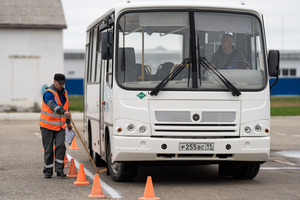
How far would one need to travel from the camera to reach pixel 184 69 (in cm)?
1138

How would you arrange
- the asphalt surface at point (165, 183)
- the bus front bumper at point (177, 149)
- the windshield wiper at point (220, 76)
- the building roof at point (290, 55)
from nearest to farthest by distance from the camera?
the asphalt surface at point (165, 183)
the bus front bumper at point (177, 149)
the windshield wiper at point (220, 76)
the building roof at point (290, 55)

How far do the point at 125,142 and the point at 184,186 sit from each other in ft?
3.75

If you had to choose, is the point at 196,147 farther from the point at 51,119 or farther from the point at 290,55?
the point at 290,55

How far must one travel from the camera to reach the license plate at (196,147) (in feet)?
36.1

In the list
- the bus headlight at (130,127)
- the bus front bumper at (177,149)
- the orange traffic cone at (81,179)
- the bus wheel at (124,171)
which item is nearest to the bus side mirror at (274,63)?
the bus front bumper at (177,149)

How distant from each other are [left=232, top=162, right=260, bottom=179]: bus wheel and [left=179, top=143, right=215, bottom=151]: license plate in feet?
3.99

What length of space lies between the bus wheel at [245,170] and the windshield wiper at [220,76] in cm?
141

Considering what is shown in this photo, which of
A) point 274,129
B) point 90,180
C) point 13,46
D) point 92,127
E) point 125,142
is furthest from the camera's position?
point 13,46

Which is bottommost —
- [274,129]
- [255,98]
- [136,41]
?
[274,129]

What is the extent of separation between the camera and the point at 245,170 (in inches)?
480

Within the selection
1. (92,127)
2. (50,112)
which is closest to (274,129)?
(92,127)

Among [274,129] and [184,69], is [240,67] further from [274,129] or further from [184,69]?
[274,129]

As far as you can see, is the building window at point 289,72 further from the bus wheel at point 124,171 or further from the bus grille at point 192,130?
the bus grille at point 192,130

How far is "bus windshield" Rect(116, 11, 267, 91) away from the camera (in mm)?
11320
